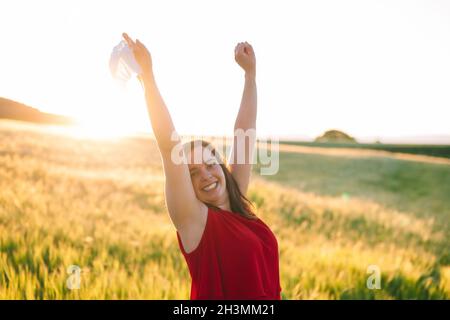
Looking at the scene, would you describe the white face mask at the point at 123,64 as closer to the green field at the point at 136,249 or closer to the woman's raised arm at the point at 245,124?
the woman's raised arm at the point at 245,124

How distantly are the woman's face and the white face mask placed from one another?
474 mm

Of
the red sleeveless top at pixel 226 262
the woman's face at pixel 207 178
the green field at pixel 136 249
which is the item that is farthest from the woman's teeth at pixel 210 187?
the green field at pixel 136 249

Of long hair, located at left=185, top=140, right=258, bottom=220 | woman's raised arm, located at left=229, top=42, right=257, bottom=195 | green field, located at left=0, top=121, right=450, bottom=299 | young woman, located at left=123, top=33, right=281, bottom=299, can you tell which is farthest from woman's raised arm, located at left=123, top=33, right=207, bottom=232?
green field, located at left=0, top=121, right=450, bottom=299

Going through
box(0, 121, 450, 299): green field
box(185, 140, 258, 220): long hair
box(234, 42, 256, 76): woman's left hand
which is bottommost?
box(0, 121, 450, 299): green field

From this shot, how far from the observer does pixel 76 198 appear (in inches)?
240

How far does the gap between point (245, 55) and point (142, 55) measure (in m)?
0.80

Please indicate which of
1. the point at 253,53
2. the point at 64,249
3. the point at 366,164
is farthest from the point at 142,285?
the point at 366,164

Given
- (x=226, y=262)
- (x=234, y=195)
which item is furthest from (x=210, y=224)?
(x=234, y=195)

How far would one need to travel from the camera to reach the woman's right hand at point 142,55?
1.52m

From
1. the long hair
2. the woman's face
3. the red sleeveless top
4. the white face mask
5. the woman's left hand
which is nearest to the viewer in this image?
the white face mask

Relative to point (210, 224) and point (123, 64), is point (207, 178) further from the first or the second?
point (123, 64)

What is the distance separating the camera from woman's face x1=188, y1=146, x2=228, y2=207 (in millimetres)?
1869

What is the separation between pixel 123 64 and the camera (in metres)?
1.52

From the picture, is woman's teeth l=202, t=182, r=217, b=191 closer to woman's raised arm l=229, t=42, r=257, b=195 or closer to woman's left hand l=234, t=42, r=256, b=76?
woman's raised arm l=229, t=42, r=257, b=195
